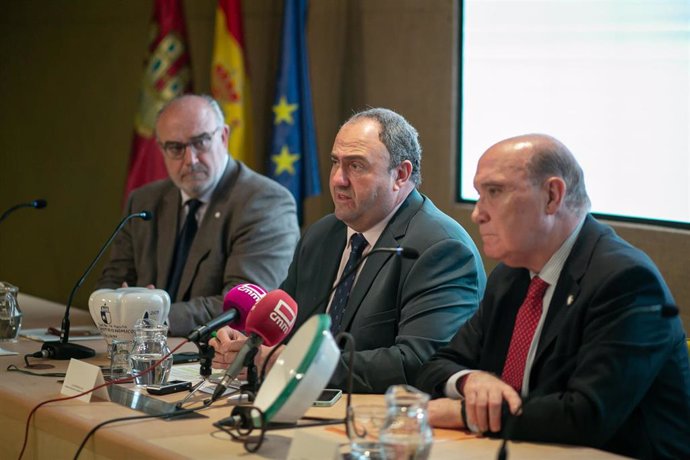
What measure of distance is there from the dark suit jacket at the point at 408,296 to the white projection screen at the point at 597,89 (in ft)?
4.10

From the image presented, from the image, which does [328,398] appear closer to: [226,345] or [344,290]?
[226,345]

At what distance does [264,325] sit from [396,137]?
3.38 feet

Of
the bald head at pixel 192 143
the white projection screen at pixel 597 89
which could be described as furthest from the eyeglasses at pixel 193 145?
the white projection screen at pixel 597 89

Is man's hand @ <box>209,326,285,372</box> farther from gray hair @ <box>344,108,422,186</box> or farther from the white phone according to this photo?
gray hair @ <box>344,108,422,186</box>

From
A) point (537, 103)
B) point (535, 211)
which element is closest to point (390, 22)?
point (537, 103)

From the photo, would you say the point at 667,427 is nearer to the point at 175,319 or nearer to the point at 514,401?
the point at 514,401

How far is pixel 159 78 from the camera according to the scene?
20.3 ft

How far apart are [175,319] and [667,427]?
2164mm

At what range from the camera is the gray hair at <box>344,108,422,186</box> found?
351 centimetres

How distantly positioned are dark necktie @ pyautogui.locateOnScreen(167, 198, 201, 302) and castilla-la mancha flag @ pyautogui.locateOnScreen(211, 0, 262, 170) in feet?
4.12

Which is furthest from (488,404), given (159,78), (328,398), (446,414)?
(159,78)

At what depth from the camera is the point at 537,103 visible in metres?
4.86

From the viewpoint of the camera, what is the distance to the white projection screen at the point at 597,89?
14.1ft

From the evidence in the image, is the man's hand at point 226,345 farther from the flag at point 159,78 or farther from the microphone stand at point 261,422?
the flag at point 159,78
